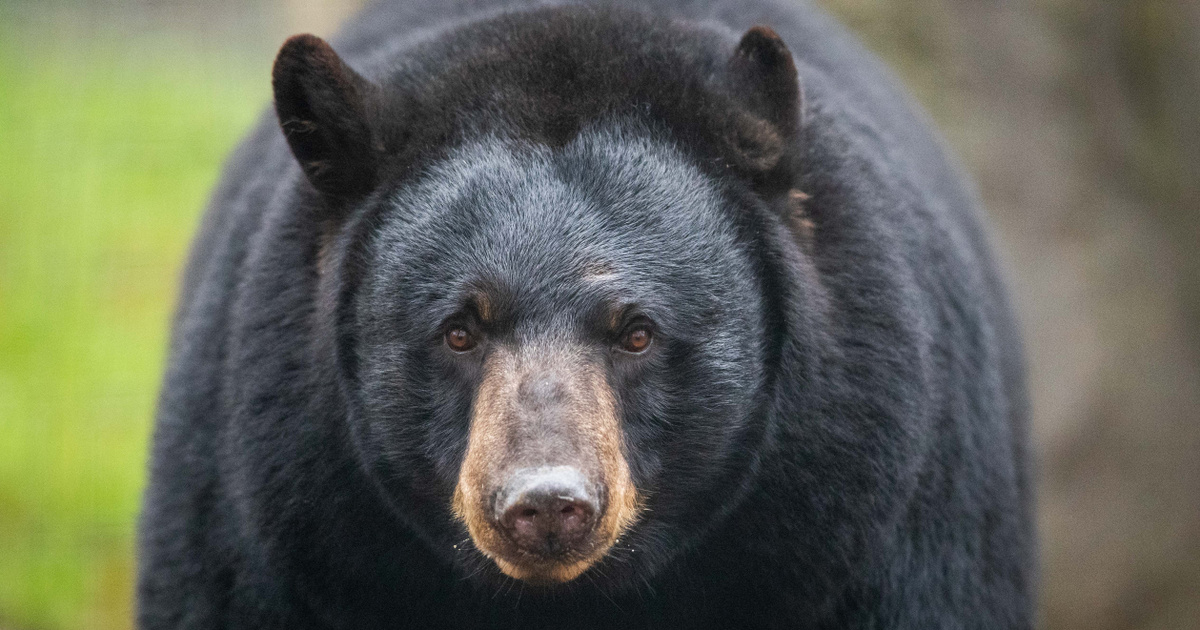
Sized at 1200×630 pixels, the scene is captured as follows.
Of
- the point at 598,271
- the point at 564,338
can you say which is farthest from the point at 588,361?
the point at 598,271

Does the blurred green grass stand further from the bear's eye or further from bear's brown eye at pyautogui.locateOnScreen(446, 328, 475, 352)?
the bear's eye

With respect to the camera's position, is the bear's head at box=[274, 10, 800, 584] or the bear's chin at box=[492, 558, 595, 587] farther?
the bear's head at box=[274, 10, 800, 584]

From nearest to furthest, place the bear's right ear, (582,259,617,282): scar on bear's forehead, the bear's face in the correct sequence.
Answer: the bear's face, (582,259,617,282): scar on bear's forehead, the bear's right ear

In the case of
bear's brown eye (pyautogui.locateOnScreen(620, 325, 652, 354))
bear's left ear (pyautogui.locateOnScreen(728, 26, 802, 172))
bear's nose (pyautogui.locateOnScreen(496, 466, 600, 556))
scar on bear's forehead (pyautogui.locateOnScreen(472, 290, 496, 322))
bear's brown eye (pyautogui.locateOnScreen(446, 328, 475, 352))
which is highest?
bear's left ear (pyautogui.locateOnScreen(728, 26, 802, 172))

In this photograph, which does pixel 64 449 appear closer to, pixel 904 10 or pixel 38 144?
pixel 38 144

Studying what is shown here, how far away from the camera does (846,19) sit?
320 inches

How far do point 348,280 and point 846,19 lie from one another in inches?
208

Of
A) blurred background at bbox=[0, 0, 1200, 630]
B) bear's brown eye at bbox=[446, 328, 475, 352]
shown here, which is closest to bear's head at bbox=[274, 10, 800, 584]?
bear's brown eye at bbox=[446, 328, 475, 352]

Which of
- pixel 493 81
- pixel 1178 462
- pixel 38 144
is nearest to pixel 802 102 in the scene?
pixel 493 81

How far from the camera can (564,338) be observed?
3418mm

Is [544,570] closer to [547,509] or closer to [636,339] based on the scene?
[547,509]

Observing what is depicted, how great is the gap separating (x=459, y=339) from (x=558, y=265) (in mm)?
346

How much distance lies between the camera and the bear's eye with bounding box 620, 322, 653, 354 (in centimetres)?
349

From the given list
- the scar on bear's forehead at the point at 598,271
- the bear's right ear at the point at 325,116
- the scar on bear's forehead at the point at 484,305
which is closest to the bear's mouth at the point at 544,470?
the scar on bear's forehead at the point at 484,305
